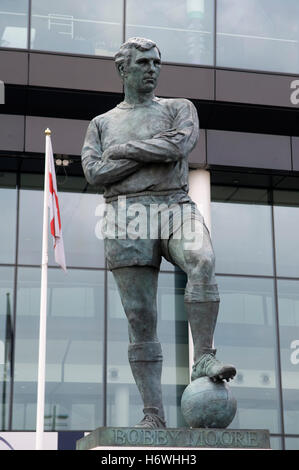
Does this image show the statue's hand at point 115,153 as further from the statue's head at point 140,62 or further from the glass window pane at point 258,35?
the glass window pane at point 258,35

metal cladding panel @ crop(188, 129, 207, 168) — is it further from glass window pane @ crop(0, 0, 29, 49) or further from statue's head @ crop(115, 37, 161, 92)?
statue's head @ crop(115, 37, 161, 92)

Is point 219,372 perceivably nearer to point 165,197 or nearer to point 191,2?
point 165,197

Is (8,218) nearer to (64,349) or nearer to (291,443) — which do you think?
(64,349)

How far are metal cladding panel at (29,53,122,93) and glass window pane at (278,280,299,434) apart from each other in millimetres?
5819

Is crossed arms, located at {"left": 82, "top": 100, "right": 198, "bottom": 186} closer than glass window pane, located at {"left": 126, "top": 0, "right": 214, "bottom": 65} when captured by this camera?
Yes

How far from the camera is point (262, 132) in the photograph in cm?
1964

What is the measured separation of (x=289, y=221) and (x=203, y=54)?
4.41 metres

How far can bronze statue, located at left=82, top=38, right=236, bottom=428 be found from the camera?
21.7ft

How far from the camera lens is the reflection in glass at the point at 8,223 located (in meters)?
19.4

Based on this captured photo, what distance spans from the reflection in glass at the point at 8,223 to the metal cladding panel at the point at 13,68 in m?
2.79

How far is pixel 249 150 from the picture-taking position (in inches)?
770

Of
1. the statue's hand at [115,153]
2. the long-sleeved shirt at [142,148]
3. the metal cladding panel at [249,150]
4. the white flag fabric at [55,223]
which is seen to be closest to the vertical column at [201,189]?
the metal cladding panel at [249,150]

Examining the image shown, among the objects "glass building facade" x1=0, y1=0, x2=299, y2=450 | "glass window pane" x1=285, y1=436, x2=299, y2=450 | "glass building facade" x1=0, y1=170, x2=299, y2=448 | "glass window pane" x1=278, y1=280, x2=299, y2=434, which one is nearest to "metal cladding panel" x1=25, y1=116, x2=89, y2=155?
"glass building facade" x1=0, y1=0, x2=299, y2=450
